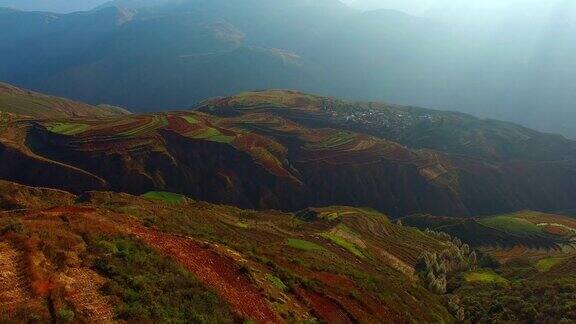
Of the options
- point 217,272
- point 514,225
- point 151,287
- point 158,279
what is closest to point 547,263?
point 514,225

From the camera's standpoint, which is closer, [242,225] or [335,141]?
[242,225]

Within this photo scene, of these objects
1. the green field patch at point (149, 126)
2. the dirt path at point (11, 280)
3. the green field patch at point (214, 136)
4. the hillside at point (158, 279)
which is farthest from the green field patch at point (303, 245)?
the green field patch at point (149, 126)

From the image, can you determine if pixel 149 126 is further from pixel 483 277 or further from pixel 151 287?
pixel 151 287

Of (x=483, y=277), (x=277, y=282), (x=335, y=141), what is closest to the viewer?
(x=277, y=282)

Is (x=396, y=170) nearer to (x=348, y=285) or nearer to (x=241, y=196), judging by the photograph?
(x=241, y=196)

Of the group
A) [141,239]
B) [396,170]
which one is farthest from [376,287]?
[396,170]

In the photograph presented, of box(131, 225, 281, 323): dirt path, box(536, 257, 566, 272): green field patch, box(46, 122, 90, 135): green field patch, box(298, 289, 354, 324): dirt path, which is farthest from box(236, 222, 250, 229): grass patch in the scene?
box(46, 122, 90, 135): green field patch
